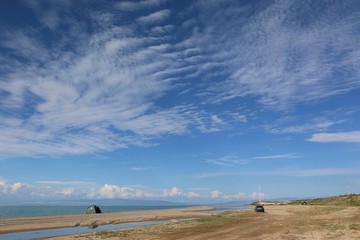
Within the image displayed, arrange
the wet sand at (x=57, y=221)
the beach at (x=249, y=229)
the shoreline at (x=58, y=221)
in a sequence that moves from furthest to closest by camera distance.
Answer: the wet sand at (x=57, y=221), the shoreline at (x=58, y=221), the beach at (x=249, y=229)

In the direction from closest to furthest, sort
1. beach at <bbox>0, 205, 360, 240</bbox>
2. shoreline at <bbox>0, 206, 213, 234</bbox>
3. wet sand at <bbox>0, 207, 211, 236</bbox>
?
beach at <bbox>0, 205, 360, 240</bbox> < shoreline at <bbox>0, 206, 213, 234</bbox> < wet sand at <bbox>0, 207, 211, 236</bbox>

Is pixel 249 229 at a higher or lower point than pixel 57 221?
lower

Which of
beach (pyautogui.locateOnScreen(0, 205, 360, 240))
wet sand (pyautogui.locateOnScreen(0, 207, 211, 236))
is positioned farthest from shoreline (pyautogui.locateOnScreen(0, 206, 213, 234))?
beach (pyautogui.locateOnScreen(0, 205, 360, 240))

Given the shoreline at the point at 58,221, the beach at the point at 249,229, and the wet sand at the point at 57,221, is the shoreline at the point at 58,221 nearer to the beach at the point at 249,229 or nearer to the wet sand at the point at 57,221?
the wet sand at the point at 57,221

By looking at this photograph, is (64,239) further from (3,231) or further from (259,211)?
(259,211)

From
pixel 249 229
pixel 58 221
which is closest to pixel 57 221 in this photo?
pixel 58 221

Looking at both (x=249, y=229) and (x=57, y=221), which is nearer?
(x=249, y=229)

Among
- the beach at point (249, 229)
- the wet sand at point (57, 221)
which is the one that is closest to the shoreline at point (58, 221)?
the wet sand at point (57, 221)

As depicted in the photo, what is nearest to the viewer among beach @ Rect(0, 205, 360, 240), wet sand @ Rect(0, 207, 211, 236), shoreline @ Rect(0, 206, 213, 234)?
beach @ Rect(0, 205, 360, 240)

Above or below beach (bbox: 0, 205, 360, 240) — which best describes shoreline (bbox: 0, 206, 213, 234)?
above

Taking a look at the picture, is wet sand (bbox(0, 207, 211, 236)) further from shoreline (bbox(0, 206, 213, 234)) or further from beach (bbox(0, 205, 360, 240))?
beach (bbox(0, 205, 360, 240))

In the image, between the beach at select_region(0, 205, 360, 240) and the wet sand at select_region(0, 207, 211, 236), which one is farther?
the wet sand at select_region(0, 207, 211, 236)

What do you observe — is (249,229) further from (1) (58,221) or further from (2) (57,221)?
(2) (57,221)

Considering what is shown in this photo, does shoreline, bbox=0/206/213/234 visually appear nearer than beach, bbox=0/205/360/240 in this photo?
No
